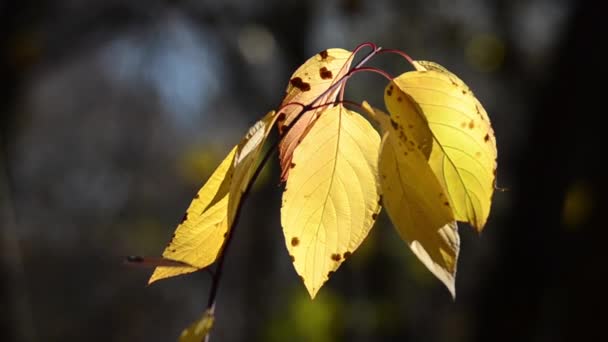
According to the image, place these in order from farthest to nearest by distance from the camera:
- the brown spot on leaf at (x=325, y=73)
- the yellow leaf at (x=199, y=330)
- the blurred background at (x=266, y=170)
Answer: the blurred background at (x=266, y=170) < the brown spot on leaf at (x=325, y=73) < the yellow leaf at (x=199, y=330)

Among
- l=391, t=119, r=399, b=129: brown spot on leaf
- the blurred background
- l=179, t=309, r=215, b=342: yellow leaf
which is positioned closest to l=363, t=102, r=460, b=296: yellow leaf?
l=391, t=119, r=399, b=129: brown spot on leaf

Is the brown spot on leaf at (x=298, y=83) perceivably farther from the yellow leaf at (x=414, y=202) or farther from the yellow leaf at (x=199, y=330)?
the yellow leaf at (x=199, y=330)

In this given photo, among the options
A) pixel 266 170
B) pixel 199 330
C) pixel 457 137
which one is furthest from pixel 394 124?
pixel 266 170

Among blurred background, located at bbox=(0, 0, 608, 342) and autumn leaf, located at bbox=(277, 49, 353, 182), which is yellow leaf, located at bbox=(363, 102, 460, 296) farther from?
blurred background, located at bbox=(0, 0, 608, 342)

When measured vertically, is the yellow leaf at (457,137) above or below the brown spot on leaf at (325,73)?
below

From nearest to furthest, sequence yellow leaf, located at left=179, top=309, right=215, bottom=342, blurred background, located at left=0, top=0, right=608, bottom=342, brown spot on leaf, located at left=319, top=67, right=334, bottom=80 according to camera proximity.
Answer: yellow leaf, located at left=179, top=309, right=215, bottom=342, brown spot on leaf, located at left=319, top=67, right=334, bottom=80, blurred background, located at left=0, top=0, right=608, bottom=342

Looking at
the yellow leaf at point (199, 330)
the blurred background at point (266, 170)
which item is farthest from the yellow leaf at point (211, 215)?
the blurred background at point (266, 170)

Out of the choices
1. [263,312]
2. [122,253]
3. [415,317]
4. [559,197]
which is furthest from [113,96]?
[559,197]

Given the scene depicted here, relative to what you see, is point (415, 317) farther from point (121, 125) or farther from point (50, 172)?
point (50, 172)
